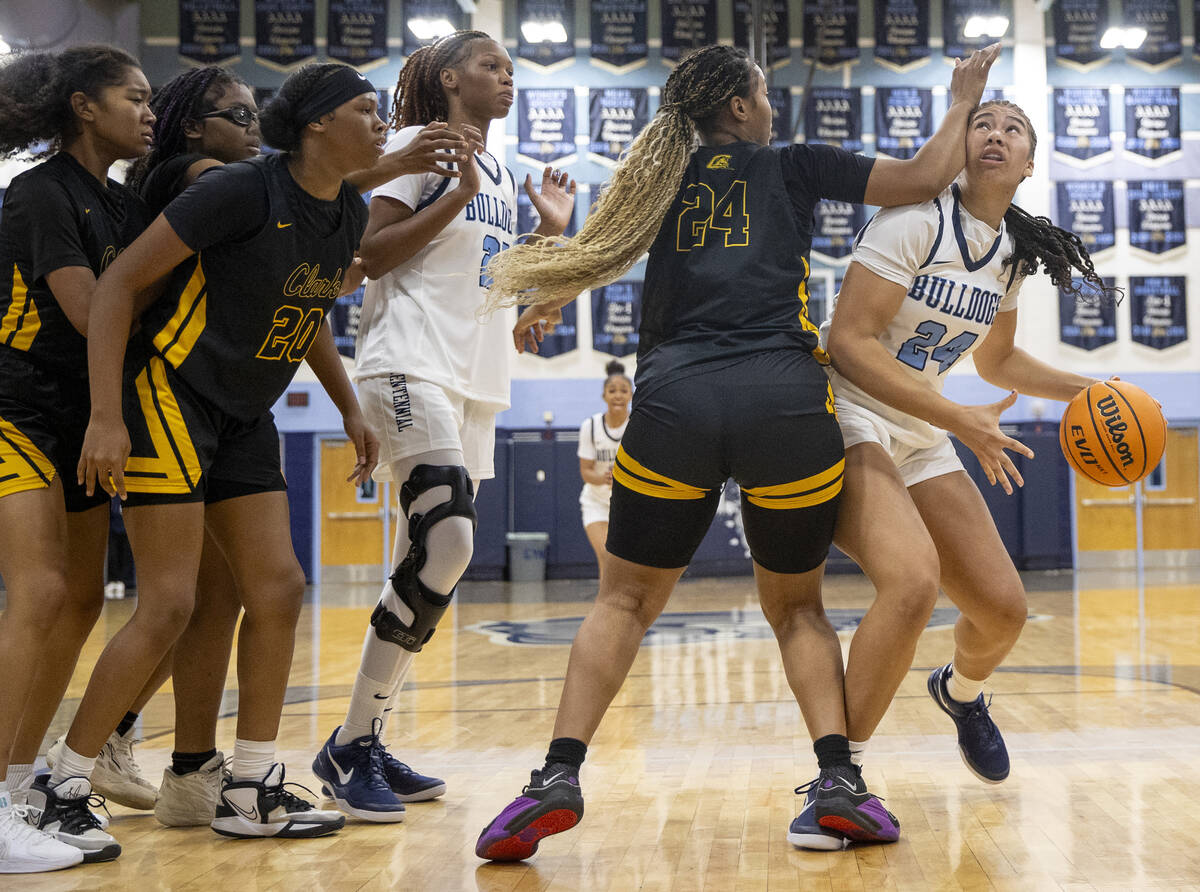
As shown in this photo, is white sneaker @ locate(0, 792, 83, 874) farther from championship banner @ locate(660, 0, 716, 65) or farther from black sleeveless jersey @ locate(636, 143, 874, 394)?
championship banner @ locate(660, 0, 716, 65)

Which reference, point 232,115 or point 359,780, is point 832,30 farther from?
point 359,780

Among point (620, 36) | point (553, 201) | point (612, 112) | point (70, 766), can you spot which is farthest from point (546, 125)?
point (70, 766)

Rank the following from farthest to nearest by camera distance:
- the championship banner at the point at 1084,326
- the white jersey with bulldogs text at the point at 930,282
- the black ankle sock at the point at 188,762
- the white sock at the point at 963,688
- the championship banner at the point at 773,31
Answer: the championship banner at the point at 1084,326 → the championship banner at the point at 773,31 → the white sock at the point at 963,688 → the black ankle sock at the point at 188,762 → the white jersey with bulldogs text at the point at 930,282

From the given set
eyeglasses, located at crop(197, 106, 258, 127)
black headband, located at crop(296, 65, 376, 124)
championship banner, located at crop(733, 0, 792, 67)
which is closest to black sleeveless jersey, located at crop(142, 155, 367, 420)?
black headband, located at crop(296, 65, 376, 124)

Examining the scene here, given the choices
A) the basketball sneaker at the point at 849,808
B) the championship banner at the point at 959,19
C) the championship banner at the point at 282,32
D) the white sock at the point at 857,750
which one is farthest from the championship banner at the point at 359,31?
the basketball sneaker at the point at 849,808

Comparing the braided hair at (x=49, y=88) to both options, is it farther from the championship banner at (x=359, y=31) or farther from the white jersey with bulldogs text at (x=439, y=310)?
the championship banner at (x=359, y=31)

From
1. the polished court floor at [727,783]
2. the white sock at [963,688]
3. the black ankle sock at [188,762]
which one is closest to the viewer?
the polished court floor at [727,783]

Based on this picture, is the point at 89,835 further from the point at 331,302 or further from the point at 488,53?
the point at 488,53

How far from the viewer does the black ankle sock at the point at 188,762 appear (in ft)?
9.78

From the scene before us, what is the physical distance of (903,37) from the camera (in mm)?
15508

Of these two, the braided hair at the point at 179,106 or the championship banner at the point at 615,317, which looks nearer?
the braided hair at the point at 179,106

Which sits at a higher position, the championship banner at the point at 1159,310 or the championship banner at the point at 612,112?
the championship banner at the point at 612,112

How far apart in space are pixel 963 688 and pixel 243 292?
2.13 meters

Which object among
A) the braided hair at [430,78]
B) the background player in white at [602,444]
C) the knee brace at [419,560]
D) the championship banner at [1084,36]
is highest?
the championship banner at [1084,36]
